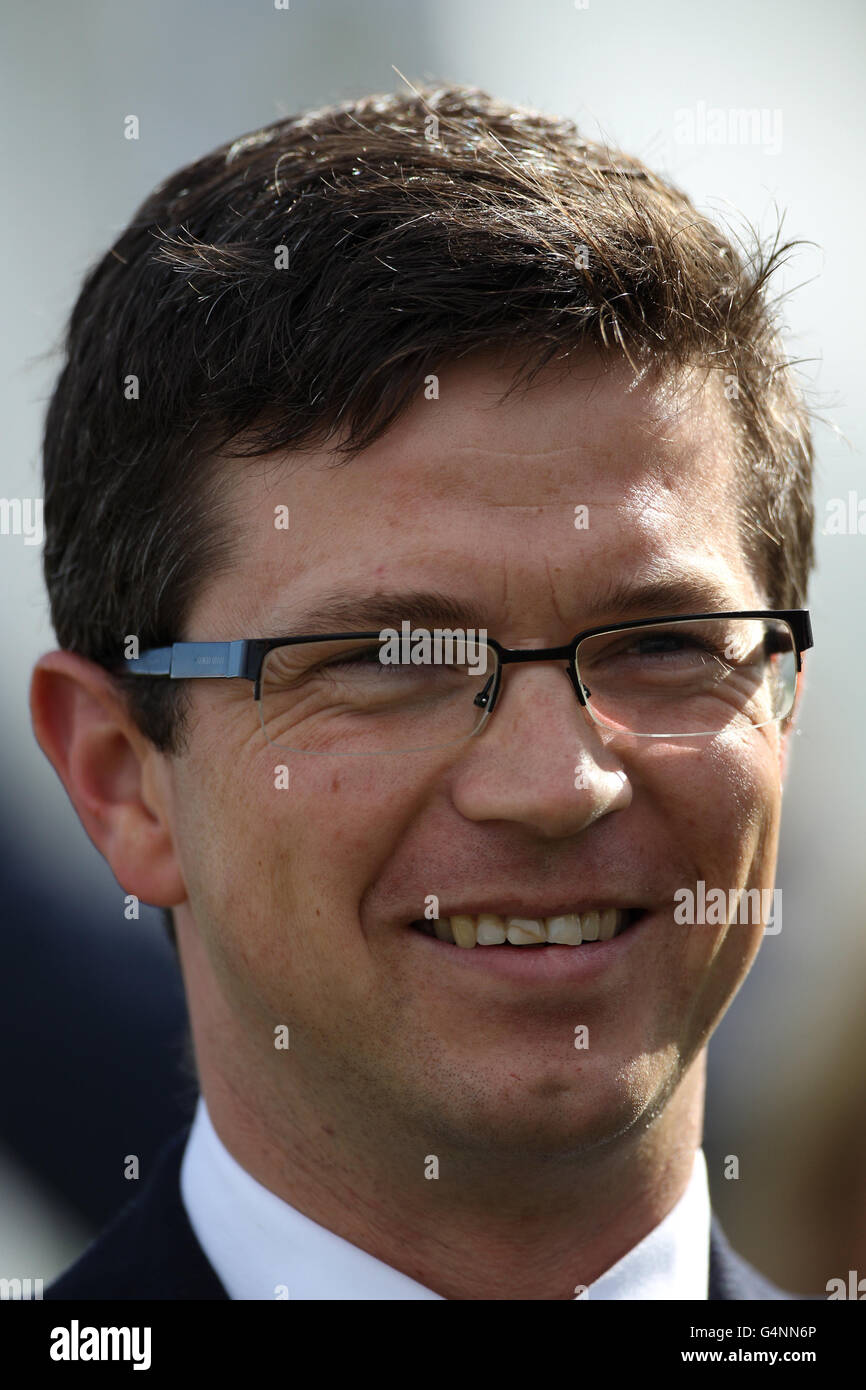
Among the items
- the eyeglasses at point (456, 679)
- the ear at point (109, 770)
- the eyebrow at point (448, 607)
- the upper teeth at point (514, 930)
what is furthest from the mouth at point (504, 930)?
the ear at point (109, 770)

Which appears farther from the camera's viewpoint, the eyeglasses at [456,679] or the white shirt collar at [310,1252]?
the white shirt collar at [310,1252]

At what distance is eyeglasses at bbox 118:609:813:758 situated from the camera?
2156 millimetres

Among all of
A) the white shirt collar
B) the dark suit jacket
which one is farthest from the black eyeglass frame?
the dark suit jacket

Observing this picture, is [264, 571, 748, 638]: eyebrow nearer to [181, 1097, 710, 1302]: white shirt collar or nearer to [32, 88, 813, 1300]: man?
[32, 88, 813, 1300]: man

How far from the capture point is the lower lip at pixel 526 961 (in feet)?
7.06

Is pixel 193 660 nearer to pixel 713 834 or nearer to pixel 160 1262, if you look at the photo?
pixel 713 834

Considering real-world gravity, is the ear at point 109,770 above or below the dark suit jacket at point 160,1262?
above

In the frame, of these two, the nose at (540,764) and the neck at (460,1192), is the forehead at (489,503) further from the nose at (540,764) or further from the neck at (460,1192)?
the neck at (460,1192)

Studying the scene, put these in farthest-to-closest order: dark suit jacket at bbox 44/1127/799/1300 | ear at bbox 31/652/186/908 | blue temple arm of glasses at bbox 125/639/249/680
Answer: ear at bbox 31/652/186/908
dark suit jacket at bbox 44/1127/799/1300
blue temple arm of glasses at bbox 125/639/249/680

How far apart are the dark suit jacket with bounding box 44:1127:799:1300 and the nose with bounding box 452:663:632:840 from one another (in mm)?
1034

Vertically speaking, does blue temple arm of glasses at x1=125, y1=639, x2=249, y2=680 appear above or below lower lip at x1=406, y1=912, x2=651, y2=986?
above

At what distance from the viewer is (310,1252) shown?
235cm

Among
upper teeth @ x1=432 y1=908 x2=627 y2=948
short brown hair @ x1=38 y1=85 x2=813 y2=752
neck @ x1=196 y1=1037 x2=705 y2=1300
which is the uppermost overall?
short brown hair @ x1=38 y1=85 x2=813 y2=752

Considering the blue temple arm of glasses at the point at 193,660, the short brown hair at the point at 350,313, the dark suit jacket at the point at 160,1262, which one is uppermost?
the short brown hair at the point at 350,313
